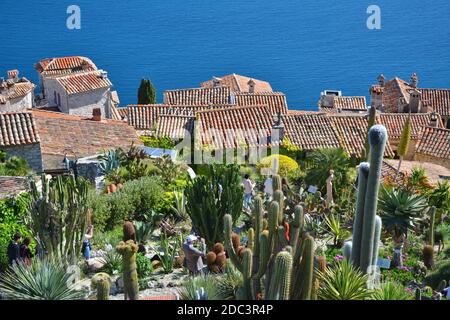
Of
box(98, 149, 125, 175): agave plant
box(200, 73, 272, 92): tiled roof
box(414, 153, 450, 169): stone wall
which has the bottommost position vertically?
box(98, 149, 125, 175): agave plant

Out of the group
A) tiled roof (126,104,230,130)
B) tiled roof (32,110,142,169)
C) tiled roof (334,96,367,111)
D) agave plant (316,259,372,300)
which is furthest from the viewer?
tiled roof (334,96,367,111)

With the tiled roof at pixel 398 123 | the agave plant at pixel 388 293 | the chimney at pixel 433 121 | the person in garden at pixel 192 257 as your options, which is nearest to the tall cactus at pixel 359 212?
the agave plant at pixel 388 293

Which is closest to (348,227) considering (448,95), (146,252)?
(146,252)

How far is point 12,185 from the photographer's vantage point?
18141mm

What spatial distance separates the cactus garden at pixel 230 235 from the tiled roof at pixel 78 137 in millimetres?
3098

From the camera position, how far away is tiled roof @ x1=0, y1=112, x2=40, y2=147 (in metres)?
20.9

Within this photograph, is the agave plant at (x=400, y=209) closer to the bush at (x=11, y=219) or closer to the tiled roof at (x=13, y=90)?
the bush at (x=11, y=219)

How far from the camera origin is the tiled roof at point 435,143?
28591 millimetres

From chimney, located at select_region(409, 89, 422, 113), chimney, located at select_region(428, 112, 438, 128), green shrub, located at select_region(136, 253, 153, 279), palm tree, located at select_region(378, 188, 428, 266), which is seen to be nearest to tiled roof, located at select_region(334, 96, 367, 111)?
chimney, located at select_region(409, 89, 422, 113)

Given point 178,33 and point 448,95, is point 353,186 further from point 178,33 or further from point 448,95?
point 178,33

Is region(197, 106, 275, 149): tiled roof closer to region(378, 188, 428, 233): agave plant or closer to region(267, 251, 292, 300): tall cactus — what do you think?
region(378, 188, 428, 233): agave plant

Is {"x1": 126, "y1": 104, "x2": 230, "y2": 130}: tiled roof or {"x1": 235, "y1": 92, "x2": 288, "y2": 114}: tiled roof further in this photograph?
{"x1": 235, "y1": 92, "x2": 288, "y2": 114}: tiled roof

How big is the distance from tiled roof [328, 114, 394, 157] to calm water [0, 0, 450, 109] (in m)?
39.5

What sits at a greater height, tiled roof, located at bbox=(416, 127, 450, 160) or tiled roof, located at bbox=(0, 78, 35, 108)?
tiled roof, located at bbox=(0, 78, 35, 108)
